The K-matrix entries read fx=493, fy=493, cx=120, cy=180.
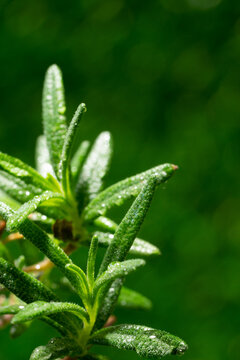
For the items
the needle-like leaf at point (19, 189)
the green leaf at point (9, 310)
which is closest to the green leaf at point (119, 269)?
the green leaf at point (9, 310)

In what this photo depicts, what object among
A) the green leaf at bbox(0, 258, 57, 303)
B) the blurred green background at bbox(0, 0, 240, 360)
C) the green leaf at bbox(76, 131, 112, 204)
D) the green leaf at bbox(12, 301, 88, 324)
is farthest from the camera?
the blurred green background at bbox(0, 0, 240, 360)

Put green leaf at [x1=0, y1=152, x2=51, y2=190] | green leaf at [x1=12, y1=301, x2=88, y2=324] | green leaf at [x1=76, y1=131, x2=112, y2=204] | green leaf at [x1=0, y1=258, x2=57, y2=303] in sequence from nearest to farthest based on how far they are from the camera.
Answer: green leaf at [x1=12, y1=301, x2=88, y2=324], green leaf at [x1=0, y1=258, x2=57, y2=303], green leaf at [x1=0, y1=152, x2=51, y2=190], green leaf at [x1=76, y1=131, x2=112, y2=204]

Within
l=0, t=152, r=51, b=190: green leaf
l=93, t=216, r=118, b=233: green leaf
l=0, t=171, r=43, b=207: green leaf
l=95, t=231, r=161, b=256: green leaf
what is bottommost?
l=95, t=231, r=161, b=256: green leaf

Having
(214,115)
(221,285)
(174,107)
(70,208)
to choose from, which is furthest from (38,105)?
(70,208)

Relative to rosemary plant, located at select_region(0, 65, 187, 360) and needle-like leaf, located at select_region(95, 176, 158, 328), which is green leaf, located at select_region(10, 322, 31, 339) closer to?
rosemary plant, located at select_region(0, 65, 187, 360)

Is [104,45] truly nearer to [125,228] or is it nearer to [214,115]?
[214,115]

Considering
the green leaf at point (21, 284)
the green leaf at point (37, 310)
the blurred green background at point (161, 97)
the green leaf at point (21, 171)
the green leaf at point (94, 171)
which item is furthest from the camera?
the blurred green background at point (161, 97)

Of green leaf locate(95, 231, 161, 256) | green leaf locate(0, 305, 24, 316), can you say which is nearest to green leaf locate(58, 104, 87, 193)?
green leaf locate(95, 231, 161, 256)

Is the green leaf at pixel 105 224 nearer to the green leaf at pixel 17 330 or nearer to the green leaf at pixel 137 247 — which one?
the green leaf at pixel 137 247
